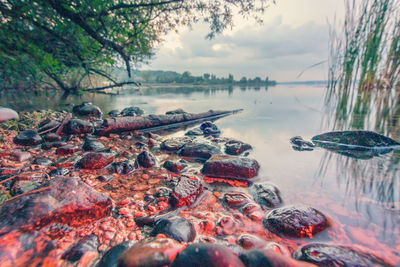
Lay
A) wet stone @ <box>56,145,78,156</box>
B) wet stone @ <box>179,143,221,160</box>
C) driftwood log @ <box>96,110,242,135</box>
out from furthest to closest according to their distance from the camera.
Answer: driftwood log @ <box>96,110,242,135</box> < wet stone @ <box>179,143,221,160</box> < wet stone @ <box>56,145,78,156</box>

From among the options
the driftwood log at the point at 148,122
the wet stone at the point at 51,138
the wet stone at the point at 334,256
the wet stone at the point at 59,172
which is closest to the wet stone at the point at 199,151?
the wet stone at the point at 59,172

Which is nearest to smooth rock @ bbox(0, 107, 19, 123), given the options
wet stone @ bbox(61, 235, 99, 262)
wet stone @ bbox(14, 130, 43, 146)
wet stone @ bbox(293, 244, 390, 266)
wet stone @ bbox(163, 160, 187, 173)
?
wet stone @ bbox(14, 130, 43, 146)

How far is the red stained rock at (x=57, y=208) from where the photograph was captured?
1.24 m

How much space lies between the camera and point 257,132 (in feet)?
17.4

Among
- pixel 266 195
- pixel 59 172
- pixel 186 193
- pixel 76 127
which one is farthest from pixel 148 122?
pixel 266 195

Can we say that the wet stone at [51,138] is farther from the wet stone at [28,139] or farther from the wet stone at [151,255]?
the wet stone at [151,255]

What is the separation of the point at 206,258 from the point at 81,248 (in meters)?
0.88

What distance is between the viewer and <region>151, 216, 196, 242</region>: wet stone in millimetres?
1351

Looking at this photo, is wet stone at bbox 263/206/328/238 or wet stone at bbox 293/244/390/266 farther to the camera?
wet stone at bbox 263/206/328/238

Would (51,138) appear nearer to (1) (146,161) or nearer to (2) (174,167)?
(1) (146,161)

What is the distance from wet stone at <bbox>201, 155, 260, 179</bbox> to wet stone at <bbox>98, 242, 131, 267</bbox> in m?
1.49

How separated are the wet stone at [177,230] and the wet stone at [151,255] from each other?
0.19m

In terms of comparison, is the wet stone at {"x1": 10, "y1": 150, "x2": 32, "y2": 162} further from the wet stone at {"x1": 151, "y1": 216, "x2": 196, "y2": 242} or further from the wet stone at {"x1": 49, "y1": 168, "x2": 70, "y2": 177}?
the wet stone at {"x1": 151, "y1": 216, "x2": 196, "y2": 242}

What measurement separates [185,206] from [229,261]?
90 cm
